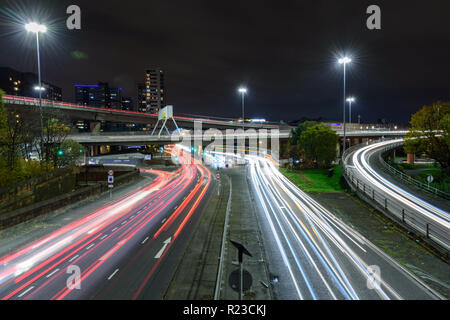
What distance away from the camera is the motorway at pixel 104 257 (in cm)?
922

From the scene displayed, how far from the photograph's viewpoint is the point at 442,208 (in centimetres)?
1867

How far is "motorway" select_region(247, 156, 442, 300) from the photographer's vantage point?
9055 millimetres

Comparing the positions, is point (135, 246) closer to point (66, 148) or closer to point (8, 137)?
point (8, 137)

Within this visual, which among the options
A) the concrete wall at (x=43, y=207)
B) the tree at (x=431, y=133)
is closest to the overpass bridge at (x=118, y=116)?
the tree at (x=431, y=133)

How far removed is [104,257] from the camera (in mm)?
11914

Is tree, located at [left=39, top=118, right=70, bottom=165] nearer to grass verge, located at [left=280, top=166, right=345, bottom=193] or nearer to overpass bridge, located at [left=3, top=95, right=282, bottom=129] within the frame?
overpass bridge, located at [left=3, top=95, right=282, bottom=129]

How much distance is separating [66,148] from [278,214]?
2865 centimetres

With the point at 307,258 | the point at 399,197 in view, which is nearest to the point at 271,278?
the point at 307,258

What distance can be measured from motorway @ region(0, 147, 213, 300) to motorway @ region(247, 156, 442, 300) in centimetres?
502

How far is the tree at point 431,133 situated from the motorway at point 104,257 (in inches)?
1240

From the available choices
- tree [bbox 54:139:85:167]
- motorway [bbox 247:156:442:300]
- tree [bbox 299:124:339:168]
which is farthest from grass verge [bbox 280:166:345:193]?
tree [bbox 54:139:85:167]

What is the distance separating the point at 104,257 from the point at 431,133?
39.4 meters
